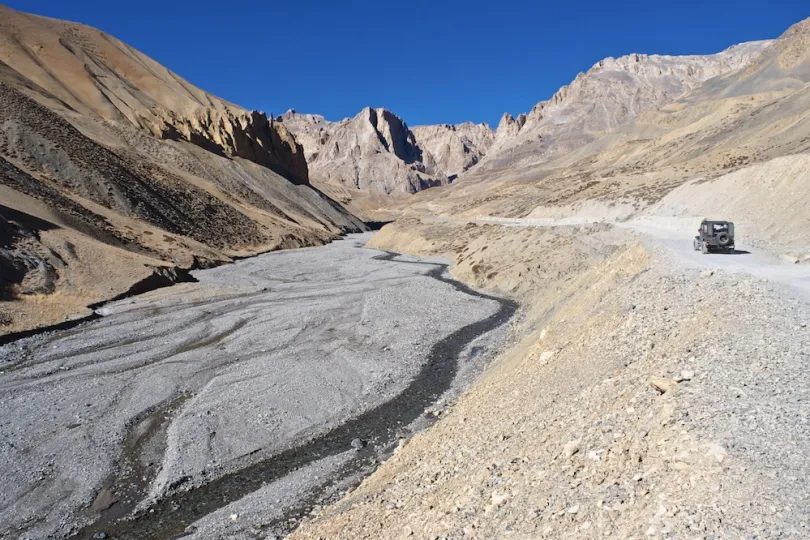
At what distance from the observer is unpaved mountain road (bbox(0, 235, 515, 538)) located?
1356cm

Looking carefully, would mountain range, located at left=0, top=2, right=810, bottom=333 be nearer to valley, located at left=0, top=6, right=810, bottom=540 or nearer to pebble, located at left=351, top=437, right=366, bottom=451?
valley, located at left=0, top=6, right=810, bottom=540

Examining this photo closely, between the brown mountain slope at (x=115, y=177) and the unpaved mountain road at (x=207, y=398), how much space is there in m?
5.96

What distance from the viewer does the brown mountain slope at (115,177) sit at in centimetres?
3644

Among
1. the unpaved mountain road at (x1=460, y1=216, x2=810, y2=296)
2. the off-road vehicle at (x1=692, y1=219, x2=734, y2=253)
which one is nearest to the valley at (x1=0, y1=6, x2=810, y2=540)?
the unpaved mountain road at (x1=460, y1=216, x2=810, y2=296)

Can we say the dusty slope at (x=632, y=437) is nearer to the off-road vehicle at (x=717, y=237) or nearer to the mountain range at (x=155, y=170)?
the off-road vehicle at (x=717, y=237)

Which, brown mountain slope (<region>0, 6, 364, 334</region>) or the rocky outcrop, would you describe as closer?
brown mountain slope (<region>0, 6, 364, 334</region>)

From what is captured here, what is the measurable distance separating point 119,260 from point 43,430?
86.7 ft

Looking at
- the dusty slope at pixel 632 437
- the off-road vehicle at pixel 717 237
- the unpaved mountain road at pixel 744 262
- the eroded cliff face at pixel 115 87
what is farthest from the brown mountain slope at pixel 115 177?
the off-road vehicle at pixel 717 237

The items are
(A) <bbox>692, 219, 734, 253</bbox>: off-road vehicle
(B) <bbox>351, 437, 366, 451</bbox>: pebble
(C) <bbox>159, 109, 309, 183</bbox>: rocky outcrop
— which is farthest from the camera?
(C) <bbox>159, 109, 309, 183</bbox>: rocky outcrop

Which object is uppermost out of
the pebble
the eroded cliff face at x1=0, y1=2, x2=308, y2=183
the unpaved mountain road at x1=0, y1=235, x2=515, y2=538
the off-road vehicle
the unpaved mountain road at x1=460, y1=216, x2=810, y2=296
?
the eroded cliff face at x1=0, y1=2, x2=308, y2=183

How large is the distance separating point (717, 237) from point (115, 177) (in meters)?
61.3

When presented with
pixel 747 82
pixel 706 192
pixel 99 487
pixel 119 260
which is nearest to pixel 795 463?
pixel 99 487

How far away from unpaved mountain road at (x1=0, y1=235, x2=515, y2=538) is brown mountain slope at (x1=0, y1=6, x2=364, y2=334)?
5.96m

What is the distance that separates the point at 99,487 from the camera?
45.4 feet
